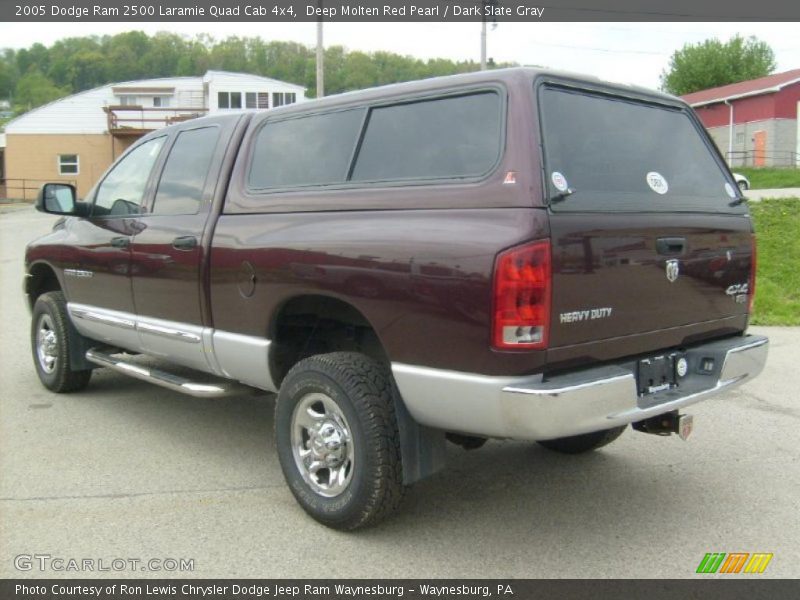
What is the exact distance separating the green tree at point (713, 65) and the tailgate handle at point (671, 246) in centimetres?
5348

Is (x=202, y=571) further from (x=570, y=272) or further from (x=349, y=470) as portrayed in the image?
(x=570, y=272)

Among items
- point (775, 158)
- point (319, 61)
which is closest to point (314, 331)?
point (319, 61)

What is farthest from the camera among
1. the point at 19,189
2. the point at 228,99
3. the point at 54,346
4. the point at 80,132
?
the point at 228,99

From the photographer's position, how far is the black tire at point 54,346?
608 centimetres

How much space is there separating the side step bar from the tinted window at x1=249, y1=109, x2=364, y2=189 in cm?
116

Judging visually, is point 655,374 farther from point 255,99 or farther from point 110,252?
point 255,99

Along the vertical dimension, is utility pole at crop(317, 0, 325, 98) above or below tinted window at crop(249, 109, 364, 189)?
above

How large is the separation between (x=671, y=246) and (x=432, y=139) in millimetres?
1187

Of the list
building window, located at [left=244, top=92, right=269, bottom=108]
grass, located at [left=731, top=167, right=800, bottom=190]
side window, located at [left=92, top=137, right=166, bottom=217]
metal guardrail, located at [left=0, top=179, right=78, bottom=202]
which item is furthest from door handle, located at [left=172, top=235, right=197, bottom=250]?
building window, located at [left=244, top=92, right=269, bottom=108]

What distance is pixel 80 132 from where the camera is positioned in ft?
137

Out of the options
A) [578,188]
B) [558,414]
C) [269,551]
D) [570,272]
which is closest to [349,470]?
[269,551]

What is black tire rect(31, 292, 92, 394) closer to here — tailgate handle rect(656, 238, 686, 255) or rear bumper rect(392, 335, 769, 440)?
rear bumper rect(392, 335, 769, 440)

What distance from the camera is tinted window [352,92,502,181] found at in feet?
11.2

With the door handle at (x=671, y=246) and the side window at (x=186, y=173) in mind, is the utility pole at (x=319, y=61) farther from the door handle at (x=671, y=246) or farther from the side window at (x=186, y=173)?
the door handle at (x=671, y=246)
